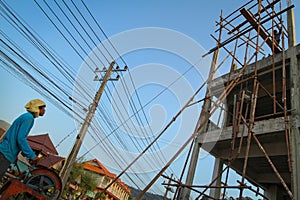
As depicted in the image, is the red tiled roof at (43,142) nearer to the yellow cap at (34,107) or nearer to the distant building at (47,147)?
the distant building at (47,147)

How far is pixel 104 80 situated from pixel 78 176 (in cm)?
1568

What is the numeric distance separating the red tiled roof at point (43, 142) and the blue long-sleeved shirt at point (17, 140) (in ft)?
74.0

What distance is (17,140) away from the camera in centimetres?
257

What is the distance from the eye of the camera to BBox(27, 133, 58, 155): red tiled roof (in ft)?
75.5

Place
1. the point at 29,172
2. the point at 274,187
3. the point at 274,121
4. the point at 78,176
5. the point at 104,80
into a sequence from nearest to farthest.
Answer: the point at 29,172
the point at 274,121
the point at 274,187
the point at 104,80
the point at 78,176

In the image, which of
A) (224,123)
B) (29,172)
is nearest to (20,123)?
(29,172)

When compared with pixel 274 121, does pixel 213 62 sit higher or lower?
higher

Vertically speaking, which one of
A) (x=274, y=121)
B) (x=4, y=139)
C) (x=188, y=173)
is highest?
(x=274, y=121)

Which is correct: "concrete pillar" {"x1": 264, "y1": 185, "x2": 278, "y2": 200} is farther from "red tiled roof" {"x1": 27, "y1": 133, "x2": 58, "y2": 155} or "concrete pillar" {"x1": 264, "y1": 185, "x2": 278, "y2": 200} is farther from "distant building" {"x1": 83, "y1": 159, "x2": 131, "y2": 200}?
"distant building" {"x1": 83, "y1": 159, "x2": 131, "y2": 200}

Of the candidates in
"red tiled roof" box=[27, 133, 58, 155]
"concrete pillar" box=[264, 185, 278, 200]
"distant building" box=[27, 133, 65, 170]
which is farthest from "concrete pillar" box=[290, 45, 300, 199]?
"red tiled roof" box=[27, 133, 58, 155]

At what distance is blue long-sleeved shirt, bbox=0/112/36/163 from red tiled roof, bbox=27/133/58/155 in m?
22.5

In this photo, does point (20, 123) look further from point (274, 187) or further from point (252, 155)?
point (274, 187)

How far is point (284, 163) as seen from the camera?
7594 mm

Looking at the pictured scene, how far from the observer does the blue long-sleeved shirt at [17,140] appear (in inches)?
99.7
